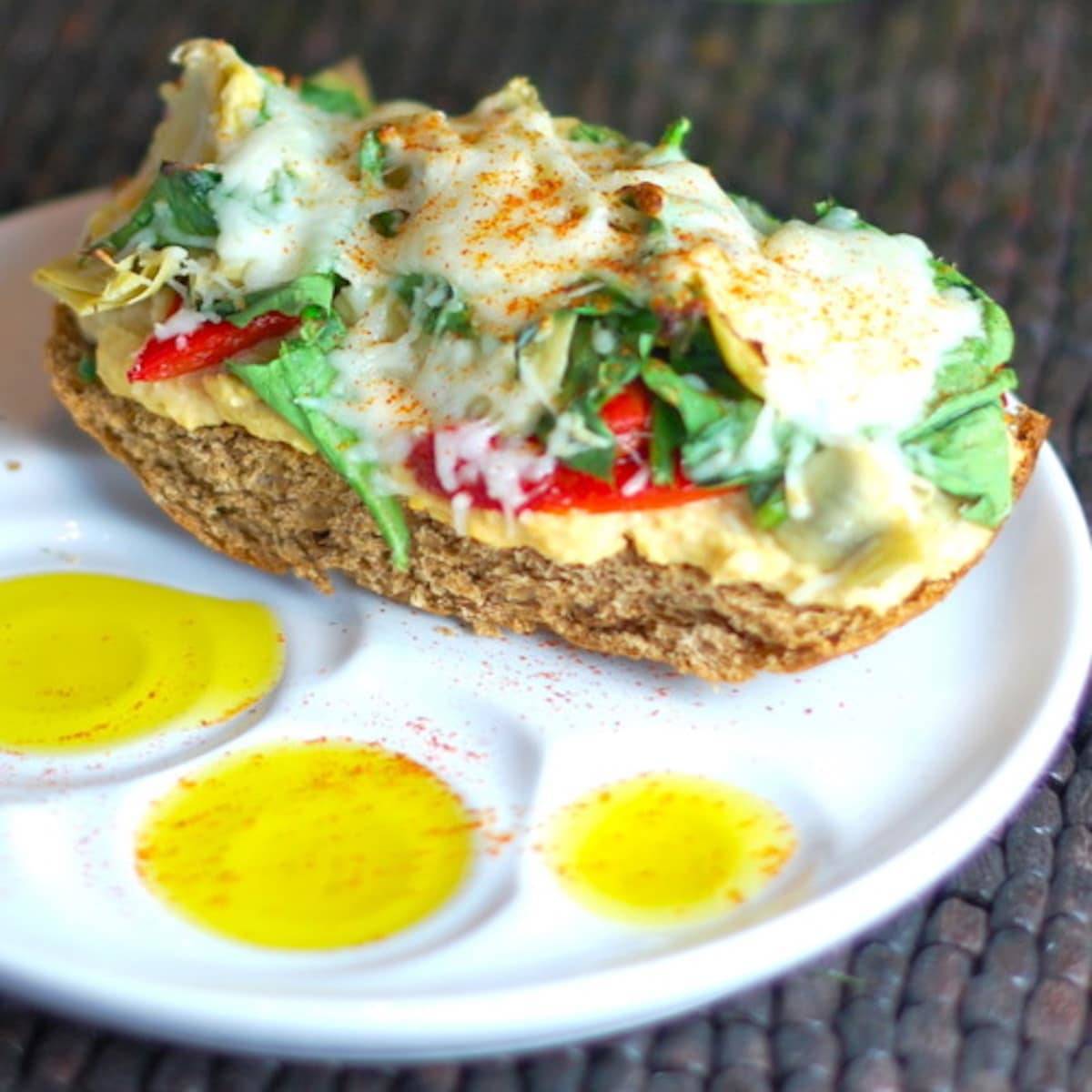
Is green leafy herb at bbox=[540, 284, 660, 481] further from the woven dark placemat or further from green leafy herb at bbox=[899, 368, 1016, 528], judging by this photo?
the woven dark placemat

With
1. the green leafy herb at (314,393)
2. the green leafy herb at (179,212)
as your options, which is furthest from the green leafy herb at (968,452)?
the green leafy herb at (179,212)

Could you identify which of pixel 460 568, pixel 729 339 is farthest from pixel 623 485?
pixel 460 568

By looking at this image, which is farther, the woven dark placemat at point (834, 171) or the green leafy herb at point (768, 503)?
the green leafy herb at point (768, 503)

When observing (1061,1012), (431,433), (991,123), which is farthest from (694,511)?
(991,123)

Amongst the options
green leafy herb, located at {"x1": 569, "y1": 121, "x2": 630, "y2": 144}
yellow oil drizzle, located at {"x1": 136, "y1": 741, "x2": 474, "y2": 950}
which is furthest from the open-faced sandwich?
yellow oil drizzle, located at {"x1": 136, "y1": 741, "x2": 474, "y2": 950}

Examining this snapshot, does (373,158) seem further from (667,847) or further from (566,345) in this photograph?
(667,847)

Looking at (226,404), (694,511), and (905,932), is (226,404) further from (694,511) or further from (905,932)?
(905,932)

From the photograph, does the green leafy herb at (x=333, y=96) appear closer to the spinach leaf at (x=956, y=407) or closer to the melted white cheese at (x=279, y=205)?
the melted white cheese at (x=279, y=205)
